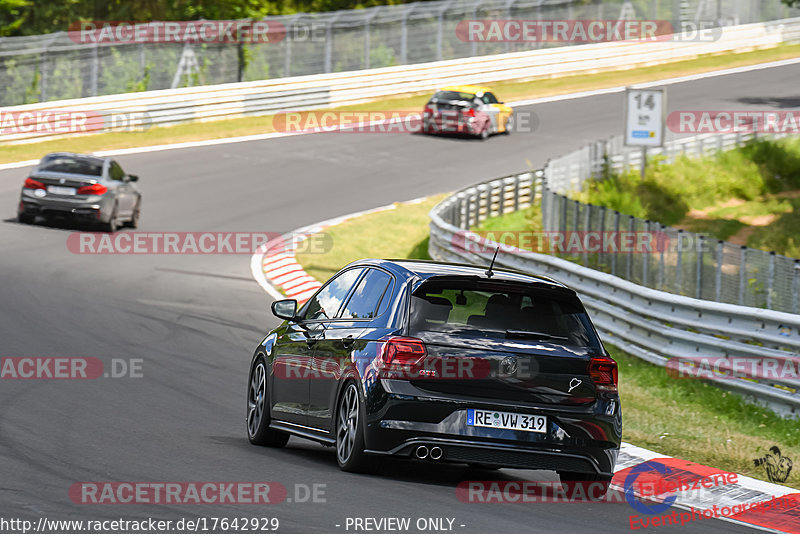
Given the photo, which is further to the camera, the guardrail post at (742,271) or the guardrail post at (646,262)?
the guardrail post at (646,262)

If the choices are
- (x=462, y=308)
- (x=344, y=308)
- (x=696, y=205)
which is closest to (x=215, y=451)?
(x=344, y=308)

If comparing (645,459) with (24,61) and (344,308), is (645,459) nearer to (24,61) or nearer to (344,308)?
(344,308)

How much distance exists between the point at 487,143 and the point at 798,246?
1306cm

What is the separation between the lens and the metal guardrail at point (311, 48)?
37219 mm

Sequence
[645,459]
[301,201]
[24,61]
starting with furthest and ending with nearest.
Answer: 1. [24,61]
2. [301,201]
3. [645,459]

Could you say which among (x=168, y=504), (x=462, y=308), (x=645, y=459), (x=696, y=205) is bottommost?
(x=696, y=205)

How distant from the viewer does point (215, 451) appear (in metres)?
9.77

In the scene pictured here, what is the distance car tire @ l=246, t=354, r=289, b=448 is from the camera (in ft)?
34.9

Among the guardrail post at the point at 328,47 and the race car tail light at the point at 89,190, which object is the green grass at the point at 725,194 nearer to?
the race car tail light at the point at 89,190

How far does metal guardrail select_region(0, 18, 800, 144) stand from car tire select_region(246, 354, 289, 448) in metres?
25.2

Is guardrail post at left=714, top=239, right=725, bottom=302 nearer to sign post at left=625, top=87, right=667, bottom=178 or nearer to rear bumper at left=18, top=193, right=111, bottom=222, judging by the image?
sign post at left=625, top=87, right=667, bottom=178

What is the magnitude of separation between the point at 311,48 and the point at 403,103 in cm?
358

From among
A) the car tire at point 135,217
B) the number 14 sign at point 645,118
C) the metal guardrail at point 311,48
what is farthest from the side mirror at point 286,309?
the metal guardrail at point 311,48

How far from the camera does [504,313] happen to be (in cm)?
894
